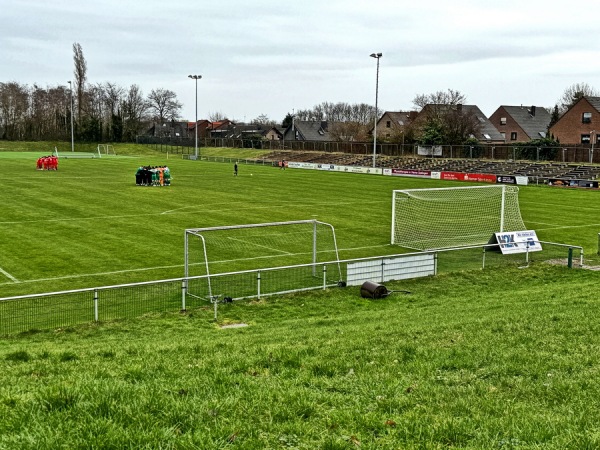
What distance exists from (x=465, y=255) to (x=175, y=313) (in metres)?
12.6

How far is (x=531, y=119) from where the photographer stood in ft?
384

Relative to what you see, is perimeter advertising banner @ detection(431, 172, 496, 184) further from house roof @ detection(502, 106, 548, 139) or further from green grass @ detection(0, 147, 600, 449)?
house roof @ detection(502, 106, 548, 139)

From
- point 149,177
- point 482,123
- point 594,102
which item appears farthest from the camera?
point 482,123

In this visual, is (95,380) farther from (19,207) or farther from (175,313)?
(19,207)

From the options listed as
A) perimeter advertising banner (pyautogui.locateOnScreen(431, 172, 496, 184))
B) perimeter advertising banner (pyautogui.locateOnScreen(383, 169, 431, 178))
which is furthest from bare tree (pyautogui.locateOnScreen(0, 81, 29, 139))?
perimeter advertising banner (pyautogui.locateOnScreen(431, 172, 496, 184))

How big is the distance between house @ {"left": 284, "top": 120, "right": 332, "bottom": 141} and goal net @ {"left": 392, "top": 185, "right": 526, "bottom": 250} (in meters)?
104

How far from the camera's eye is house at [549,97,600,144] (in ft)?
286

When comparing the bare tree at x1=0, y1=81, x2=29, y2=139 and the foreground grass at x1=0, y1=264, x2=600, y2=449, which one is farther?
the bare tree at x1=0, y1=81, x2=29, y2=139

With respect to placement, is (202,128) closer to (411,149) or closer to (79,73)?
(79,73)

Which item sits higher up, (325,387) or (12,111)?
(12,111)

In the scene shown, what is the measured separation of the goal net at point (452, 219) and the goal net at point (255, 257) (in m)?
3.96

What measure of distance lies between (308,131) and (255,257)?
12674 centimetres

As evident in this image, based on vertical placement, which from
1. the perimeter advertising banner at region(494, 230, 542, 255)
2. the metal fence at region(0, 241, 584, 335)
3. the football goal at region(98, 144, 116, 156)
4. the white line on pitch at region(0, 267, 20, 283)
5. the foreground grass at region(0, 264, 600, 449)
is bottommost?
the white line on pitch at region(0, 267, 20, 283)

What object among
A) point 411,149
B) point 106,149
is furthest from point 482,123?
point 106,149
